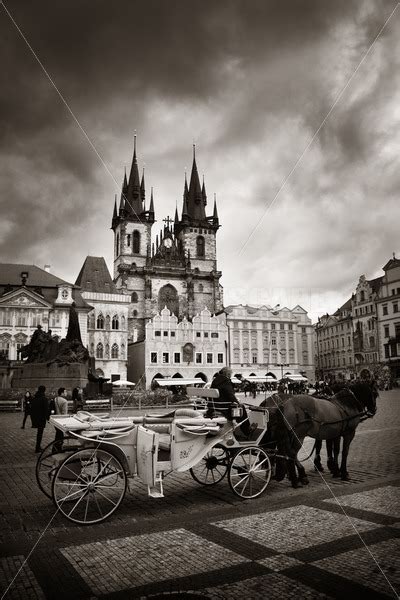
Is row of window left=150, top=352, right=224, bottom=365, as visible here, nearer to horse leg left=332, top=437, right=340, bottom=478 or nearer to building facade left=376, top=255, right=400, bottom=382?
building facade left=376, top=255, right=400, bottom=382

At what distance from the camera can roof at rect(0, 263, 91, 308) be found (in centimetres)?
5819

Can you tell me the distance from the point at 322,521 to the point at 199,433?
6.04 feet

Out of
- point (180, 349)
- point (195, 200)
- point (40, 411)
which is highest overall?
point (195, 200)

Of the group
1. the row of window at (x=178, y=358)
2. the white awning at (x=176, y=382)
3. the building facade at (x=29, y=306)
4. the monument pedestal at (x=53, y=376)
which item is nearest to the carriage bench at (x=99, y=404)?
the monument pedestal at (x=53, y=376)

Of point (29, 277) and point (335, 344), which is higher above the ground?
point (29, 277)

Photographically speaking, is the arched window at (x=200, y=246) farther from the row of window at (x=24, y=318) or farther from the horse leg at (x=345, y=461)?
the horse leg at (x=345, y=461)

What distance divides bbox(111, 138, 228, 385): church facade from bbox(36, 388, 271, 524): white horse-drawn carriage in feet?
210

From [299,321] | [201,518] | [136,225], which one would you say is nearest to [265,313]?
[299,321]

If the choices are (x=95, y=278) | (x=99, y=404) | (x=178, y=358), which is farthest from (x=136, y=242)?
(x=99, y=404)

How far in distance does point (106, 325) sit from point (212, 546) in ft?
211

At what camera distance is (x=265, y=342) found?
7888 cm

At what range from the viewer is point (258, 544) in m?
4.43

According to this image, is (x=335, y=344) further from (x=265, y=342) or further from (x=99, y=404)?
(x=99, y=404)

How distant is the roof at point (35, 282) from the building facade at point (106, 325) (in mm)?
6460
